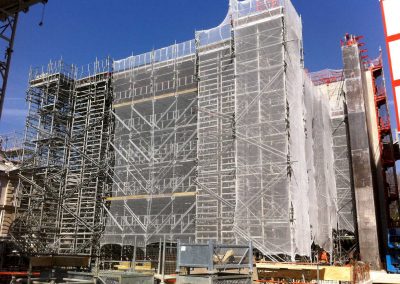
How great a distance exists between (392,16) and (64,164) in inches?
1020

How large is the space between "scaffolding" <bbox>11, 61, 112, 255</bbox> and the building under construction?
0.39 feet

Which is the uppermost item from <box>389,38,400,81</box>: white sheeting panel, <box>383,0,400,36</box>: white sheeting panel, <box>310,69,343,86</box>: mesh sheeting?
<box>310,69,343,86</box>: mesh sheeting

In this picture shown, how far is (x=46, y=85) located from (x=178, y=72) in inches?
470

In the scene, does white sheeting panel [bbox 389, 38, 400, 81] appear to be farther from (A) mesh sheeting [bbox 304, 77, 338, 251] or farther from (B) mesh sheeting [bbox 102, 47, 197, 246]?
(B) mesh sheeting [bbox 102, 47, 197, 246]

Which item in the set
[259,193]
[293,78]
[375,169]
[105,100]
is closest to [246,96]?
[293,78]

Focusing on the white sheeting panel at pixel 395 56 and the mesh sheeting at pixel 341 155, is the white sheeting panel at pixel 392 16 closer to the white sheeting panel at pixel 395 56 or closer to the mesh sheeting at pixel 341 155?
the white sheeting panel at pixel 395 56

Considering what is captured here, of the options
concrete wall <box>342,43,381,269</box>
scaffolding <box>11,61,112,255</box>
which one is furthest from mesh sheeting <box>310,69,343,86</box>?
scaffolding <box>11,61,112,255</box>

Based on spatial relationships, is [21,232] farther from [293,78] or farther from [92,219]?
[293,78]

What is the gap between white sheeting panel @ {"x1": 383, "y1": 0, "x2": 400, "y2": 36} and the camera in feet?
39.8

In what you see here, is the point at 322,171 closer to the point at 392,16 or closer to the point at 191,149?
the point at 191,149

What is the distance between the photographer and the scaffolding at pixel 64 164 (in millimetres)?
30266

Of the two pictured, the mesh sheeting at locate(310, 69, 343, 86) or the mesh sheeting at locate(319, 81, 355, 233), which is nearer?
the mesh sheeting at locate(319, 81, 355, 233)

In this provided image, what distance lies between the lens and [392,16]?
12383 millimetres

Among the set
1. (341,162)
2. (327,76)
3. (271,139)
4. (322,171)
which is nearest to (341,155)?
(341,162)
